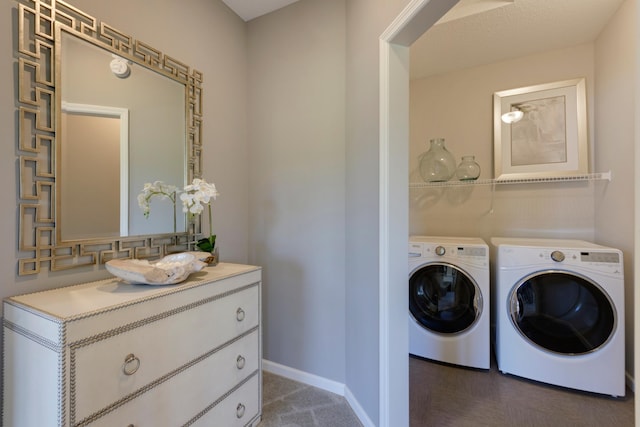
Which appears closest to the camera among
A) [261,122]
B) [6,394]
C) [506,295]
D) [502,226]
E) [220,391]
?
[6,394]

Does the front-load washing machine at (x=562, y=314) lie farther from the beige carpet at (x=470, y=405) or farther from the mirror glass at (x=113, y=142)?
the mirror glass at (x=113, y=142)

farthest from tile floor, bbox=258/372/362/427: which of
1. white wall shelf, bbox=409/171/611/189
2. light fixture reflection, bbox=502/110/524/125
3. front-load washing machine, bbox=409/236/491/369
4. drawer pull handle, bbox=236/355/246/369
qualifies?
light fixture reflection, bbox=502/110/524/125

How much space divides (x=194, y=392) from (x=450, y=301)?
71.2 inches

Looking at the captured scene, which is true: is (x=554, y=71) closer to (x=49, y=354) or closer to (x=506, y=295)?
(x=506, y=295)

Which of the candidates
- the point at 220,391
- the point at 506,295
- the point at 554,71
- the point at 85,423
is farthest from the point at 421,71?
the point at 85,423

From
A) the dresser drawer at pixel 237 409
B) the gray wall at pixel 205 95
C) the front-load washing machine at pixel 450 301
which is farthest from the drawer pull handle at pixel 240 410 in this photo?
the front-load washing machine at pixel 450 301

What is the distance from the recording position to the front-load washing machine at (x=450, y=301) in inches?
77.8

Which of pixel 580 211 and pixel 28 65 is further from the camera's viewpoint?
pixel 580 211

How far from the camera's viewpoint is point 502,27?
6.49ft

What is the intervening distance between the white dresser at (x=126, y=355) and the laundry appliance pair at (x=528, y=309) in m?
1.51

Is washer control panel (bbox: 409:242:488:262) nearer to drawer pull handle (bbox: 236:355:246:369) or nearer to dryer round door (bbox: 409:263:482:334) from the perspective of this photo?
dryer round door (bbox: 409:263:482:334)

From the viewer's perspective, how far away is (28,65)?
39.9 inches

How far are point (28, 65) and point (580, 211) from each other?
11.4 feet

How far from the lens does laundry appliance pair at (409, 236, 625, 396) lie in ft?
5.45
